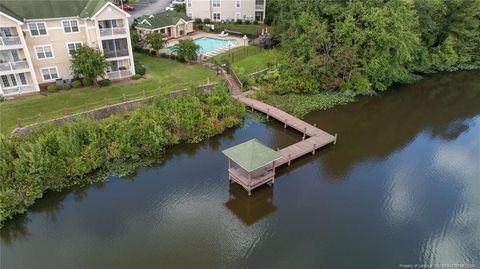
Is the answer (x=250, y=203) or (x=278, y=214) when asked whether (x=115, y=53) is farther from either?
(x=278, y=214)

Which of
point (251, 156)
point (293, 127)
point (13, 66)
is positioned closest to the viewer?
point (251, 156)

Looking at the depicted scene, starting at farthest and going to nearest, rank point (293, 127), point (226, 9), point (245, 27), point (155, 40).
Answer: point (226, 9), point (245, 27), point (155, 40), point (293, 127)

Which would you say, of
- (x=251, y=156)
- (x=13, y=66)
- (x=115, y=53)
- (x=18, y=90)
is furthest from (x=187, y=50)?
(x=251, y=156)

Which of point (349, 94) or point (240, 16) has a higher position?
point (240, 16)

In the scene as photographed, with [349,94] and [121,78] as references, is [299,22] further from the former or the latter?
[121,78]

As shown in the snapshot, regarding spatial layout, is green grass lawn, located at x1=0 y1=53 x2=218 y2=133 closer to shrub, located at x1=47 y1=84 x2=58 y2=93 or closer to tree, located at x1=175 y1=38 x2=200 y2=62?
shrub, located at x1=47 y1=84 x2=58 y2=93

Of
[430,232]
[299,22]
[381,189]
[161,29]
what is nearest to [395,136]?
[381,189]

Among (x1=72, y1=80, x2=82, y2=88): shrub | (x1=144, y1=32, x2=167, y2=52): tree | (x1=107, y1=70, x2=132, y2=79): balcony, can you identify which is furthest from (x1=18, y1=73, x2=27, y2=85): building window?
(x1=144, y1=32, x2=167, y2=52): tree

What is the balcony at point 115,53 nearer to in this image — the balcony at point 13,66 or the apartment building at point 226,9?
the balcony at point 13,66
